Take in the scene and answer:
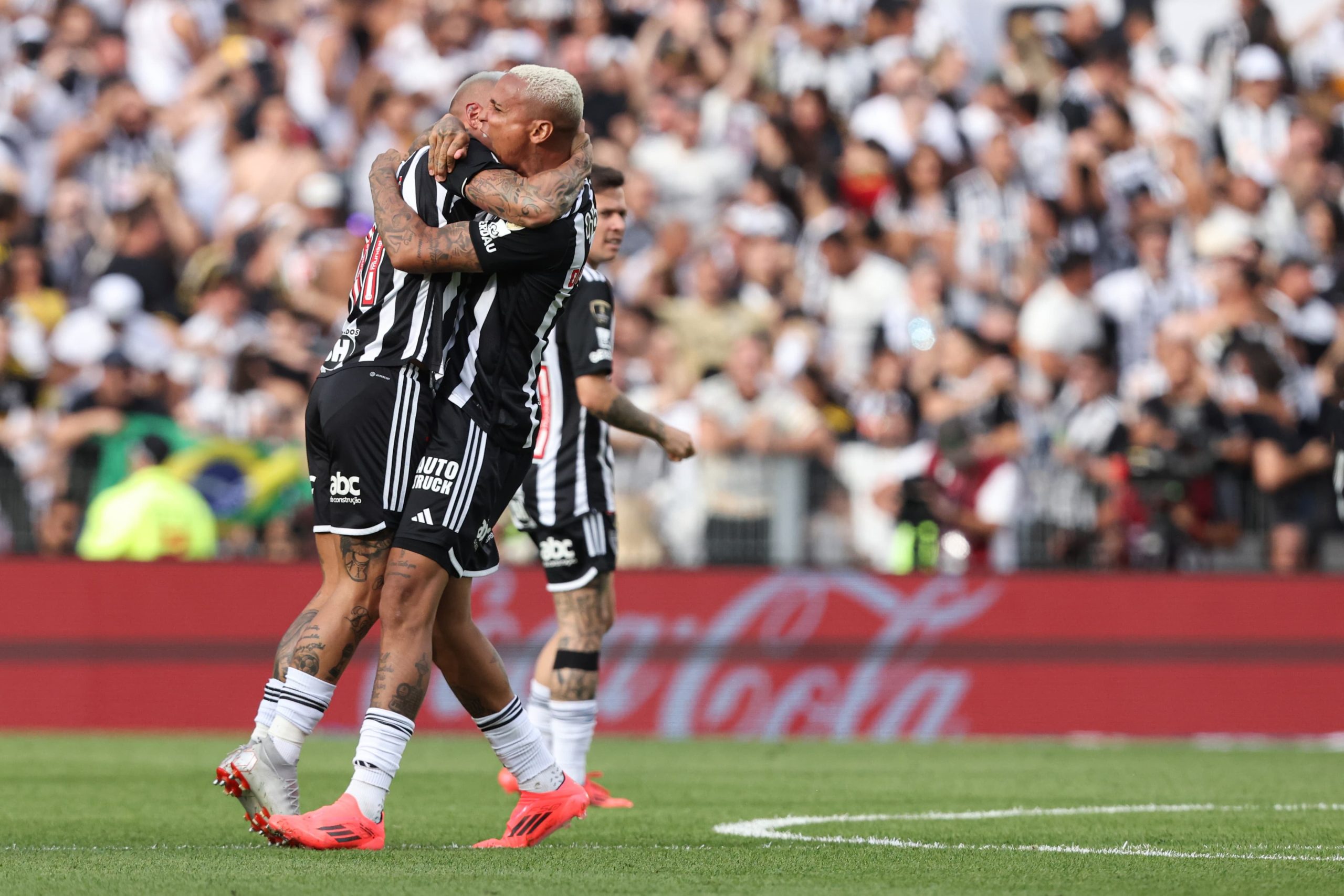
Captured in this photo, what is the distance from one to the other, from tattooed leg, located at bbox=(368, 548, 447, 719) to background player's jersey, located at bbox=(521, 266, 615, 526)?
2444 mm

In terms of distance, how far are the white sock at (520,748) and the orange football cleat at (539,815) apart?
3 centimetres

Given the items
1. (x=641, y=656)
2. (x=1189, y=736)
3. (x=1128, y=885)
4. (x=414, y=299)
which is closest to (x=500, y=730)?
(x=414, y=299)

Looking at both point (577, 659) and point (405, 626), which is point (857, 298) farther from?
point (405, 626)

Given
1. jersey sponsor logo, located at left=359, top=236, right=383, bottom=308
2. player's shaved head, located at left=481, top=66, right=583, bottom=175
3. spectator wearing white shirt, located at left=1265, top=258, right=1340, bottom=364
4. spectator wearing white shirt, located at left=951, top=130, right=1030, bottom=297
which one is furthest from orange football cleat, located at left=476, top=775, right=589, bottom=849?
spectator wearing white shirt, located at left=951, top=130, right=1030, bottom=297

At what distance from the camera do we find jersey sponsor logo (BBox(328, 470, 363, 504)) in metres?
6.31

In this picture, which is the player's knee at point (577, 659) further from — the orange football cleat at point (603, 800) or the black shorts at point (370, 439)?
the black shorts at point (370, 439)

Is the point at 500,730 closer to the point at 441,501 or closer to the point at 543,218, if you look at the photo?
the point at 441,501

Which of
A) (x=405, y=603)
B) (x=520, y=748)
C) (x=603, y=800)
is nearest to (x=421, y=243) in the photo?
(x=405, y=603)

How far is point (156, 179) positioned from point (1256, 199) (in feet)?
30.8

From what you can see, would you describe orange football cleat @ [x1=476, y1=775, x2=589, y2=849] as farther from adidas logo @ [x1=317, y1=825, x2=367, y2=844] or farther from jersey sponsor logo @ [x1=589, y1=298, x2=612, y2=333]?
jersey sponsor logo @ [x1=589, y1=298, x2=612, y2=333]

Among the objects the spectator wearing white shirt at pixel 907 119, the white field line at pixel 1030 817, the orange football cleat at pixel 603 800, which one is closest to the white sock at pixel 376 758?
the white field line at pixel 1030 817

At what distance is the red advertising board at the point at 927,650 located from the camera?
1348 centimetres

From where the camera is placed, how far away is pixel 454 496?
20.6 ft

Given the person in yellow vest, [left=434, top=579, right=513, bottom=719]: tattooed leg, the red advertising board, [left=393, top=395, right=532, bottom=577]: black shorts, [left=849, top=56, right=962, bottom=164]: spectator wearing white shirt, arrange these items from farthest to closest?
[left=849, top=56, right=962, bottom=164]: spectator wearing white shirt
the red advertising board
the person in yellow vest
[left=434, top=579, right=513, bottom=719]: tattooed leg
[left=393, top=395, right=532, bottom=577]: black shorts
